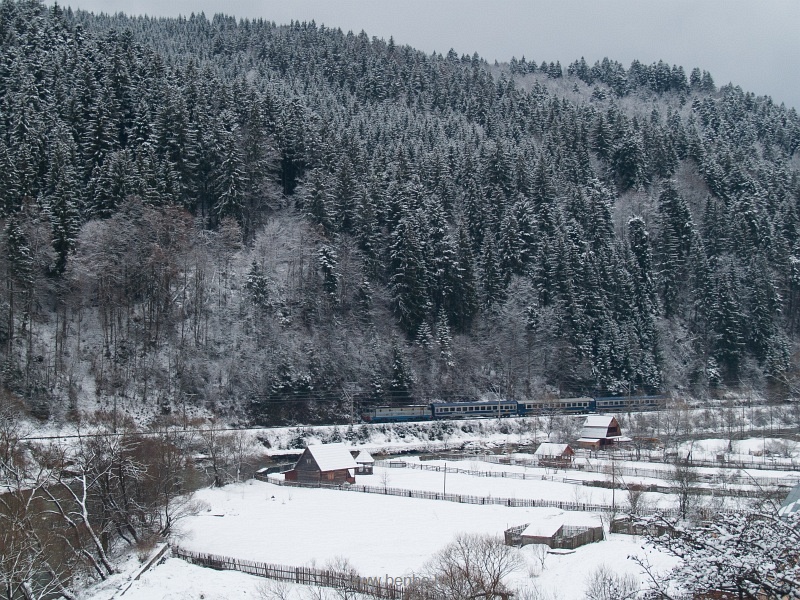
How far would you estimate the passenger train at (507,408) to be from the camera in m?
Result: 77.8

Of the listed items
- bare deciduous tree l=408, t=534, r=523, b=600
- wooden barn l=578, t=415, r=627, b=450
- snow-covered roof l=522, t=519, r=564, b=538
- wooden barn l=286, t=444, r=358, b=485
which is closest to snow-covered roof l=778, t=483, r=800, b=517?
bare deciduous tree l=408, t=534, r=523, b=600

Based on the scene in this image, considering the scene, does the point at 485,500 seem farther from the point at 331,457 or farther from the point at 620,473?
the point at 331,457

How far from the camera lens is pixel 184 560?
35.0 m

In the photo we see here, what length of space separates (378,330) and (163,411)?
2978 cm

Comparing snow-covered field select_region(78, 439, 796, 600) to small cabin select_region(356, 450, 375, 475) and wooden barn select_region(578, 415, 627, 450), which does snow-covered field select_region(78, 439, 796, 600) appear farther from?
wooden barn select_region(578, 415, 627, 450)

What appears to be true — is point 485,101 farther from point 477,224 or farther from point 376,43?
point 477,224

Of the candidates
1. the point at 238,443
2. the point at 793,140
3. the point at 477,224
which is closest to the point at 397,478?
the point at 238,443

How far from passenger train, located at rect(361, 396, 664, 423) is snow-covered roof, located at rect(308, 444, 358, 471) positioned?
16958mm

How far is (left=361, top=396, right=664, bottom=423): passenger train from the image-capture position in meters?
77.8

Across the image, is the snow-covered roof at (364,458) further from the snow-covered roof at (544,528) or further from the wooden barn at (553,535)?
the snow-covered roof at (544,528)

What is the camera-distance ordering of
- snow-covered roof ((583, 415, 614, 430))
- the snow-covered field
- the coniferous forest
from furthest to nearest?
snow-covered roof ((583, 415, 614, 430)) < the coniferous forest < the snow-covered field

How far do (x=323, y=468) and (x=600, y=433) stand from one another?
115 feet

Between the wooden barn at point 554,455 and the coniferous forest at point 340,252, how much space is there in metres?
19.1

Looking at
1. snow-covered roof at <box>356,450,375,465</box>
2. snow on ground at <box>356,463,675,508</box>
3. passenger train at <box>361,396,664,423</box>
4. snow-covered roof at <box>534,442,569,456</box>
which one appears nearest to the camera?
snow on ground at <box>356,463,675,508</box>
